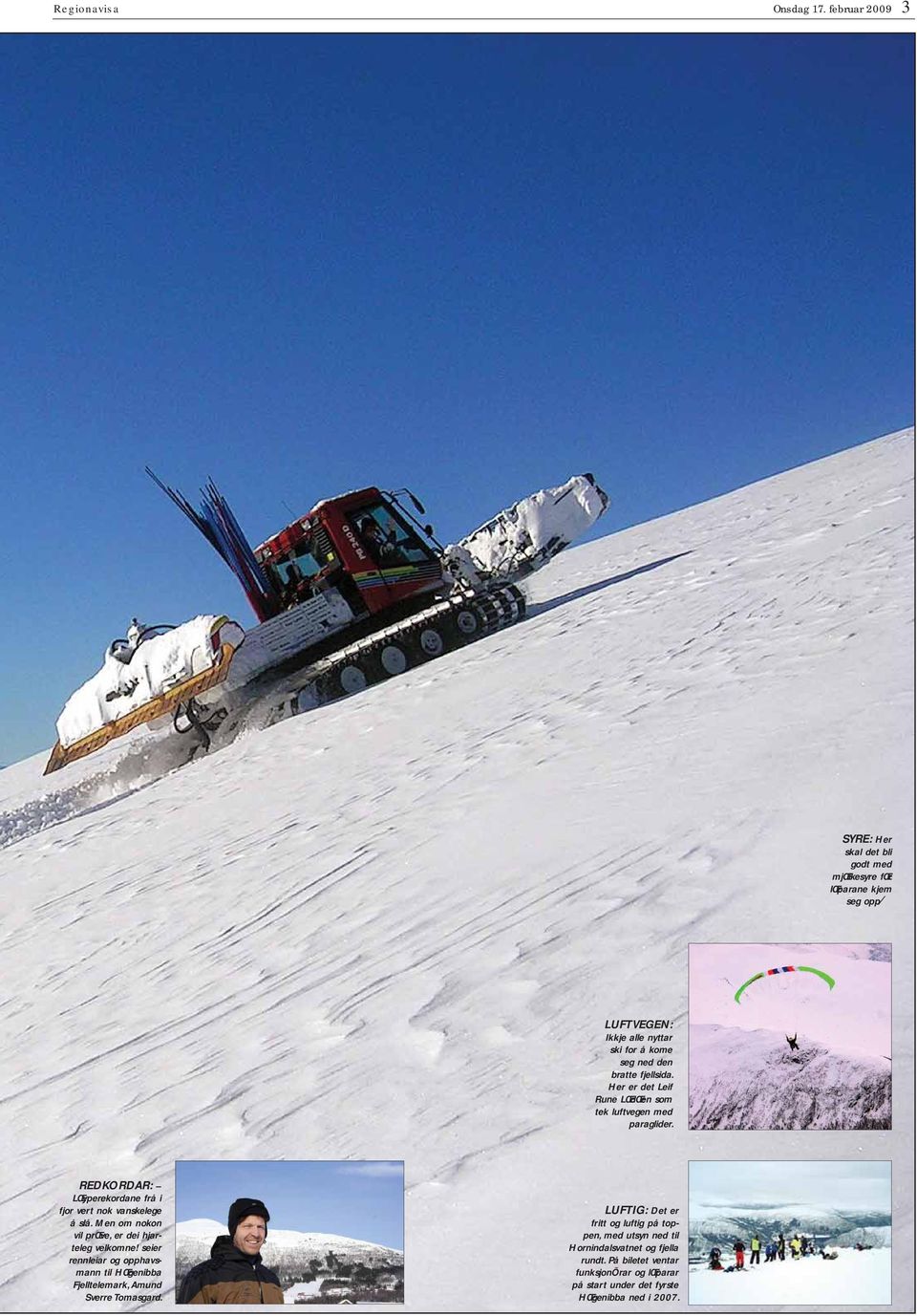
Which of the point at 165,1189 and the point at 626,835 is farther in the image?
the point at 626,835

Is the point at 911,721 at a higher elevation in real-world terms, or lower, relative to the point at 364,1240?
higher

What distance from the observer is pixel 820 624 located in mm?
6832

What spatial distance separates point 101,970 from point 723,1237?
2.91 m

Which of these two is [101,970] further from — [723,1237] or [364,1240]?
[723,1237]

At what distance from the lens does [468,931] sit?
4.14 meters

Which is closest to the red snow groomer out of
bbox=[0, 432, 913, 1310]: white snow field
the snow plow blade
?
the snow plow blade

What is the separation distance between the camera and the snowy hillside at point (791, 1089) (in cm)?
318

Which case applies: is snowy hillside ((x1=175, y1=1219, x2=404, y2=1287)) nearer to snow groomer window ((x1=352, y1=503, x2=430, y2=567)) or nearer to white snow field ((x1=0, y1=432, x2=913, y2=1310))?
white snow field ((x1=0, y1=432, x2=913, y2=1310))

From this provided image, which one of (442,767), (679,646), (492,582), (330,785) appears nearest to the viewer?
(442,767)

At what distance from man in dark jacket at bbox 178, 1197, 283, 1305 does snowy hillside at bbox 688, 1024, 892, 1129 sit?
124 cm

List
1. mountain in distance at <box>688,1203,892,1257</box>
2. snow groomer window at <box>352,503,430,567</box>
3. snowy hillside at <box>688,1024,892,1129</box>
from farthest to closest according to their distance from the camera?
snow groomer window at <box>352,503,430,567</box> → snowy hillside at <box>688,1024,892,1129</box> → mountain in distance at <box>688,1203,892,1257</box>

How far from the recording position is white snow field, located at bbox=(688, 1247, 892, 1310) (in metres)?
3.10
